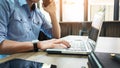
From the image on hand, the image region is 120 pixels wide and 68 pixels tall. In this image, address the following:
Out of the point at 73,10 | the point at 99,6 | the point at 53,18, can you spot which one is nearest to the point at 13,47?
the point at 53,18

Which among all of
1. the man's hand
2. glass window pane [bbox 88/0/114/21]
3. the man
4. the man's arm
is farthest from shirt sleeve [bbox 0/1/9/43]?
glass window pane [bbox 88/0/114/21]

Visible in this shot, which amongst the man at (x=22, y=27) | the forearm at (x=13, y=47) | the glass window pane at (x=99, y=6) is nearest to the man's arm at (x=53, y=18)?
the man at (x=22, y=27)

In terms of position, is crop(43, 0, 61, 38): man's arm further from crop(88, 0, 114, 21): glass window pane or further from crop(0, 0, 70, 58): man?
crop(88, 0, 114, 21): glass window pane

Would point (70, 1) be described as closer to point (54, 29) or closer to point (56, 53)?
point (54, 29)

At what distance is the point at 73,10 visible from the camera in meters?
4.35

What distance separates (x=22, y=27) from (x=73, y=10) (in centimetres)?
303

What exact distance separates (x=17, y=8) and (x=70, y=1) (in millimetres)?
2979

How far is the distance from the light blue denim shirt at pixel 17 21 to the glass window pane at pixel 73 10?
2.70 m

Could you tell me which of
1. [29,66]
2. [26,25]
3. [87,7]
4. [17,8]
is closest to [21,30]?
[26,25]

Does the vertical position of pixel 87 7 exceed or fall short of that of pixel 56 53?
it exceeds it

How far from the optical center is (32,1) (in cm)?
158

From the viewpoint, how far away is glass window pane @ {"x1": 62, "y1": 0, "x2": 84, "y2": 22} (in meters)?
4.25

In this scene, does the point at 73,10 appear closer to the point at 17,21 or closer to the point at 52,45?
the point at 17,21

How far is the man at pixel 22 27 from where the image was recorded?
1.16m
